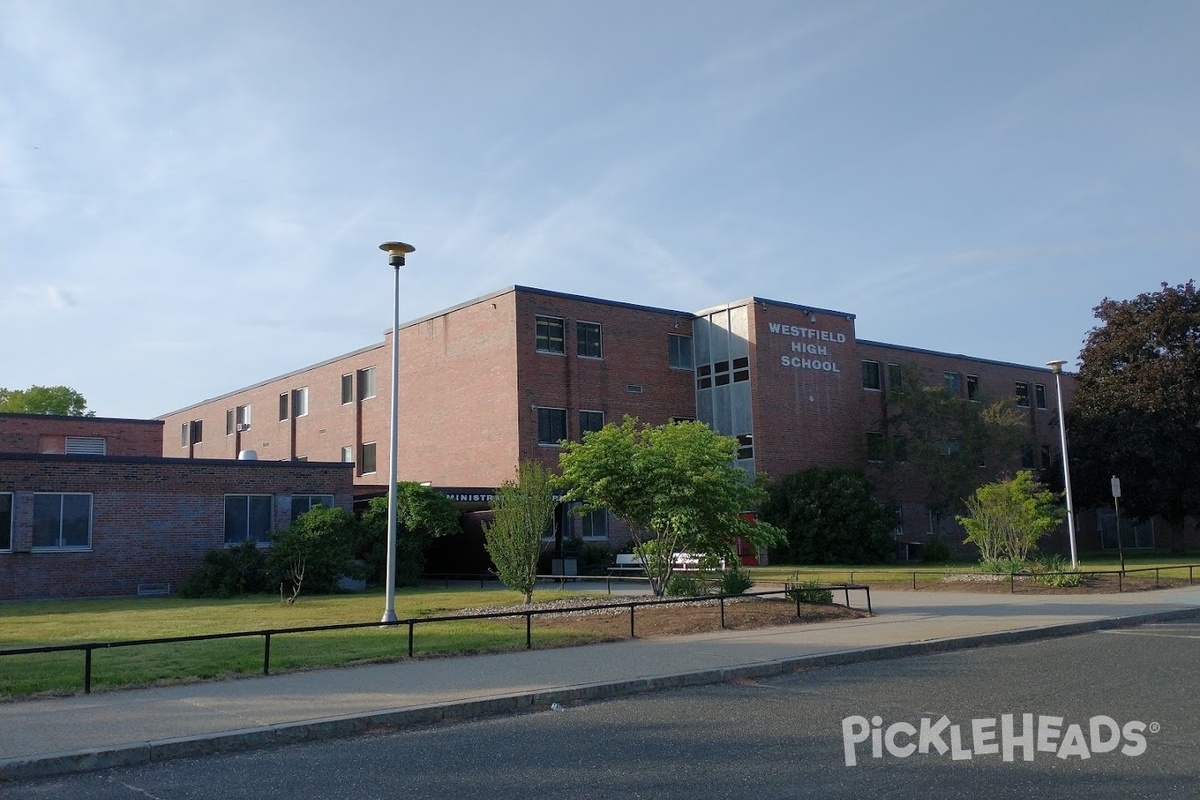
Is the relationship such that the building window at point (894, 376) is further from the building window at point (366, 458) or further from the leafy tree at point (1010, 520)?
the building window at point (366, 458)

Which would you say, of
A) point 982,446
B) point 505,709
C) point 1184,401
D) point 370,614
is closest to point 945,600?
point 370,614

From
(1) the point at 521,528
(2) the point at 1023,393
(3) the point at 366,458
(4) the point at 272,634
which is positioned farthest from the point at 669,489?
(2) the point at 1023,393

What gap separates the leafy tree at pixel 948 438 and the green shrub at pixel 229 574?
2924 cm

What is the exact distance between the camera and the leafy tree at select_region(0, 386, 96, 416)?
8050 cm

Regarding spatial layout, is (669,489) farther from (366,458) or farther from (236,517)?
(366,458)

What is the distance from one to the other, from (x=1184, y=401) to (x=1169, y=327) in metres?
4.13

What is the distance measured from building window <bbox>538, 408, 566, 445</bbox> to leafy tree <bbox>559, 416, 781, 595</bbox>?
1970 centimetres

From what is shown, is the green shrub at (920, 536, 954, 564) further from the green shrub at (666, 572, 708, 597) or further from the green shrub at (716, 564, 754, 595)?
the green shrub at (716, 564, 754, 595)

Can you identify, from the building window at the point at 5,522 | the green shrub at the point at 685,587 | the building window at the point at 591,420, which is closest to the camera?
the green shrub at the point at 685,587

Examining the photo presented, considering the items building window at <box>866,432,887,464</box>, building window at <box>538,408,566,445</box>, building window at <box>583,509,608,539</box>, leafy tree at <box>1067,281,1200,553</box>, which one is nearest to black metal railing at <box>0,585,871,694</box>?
building window at <box>583,509,608,539</box>

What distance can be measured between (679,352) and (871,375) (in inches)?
412

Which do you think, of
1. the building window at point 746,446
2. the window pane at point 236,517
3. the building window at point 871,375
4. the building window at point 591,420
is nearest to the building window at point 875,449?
the building window at point 871,375

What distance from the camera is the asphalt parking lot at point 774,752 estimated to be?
7.22m

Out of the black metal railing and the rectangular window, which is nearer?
the black metal railing
